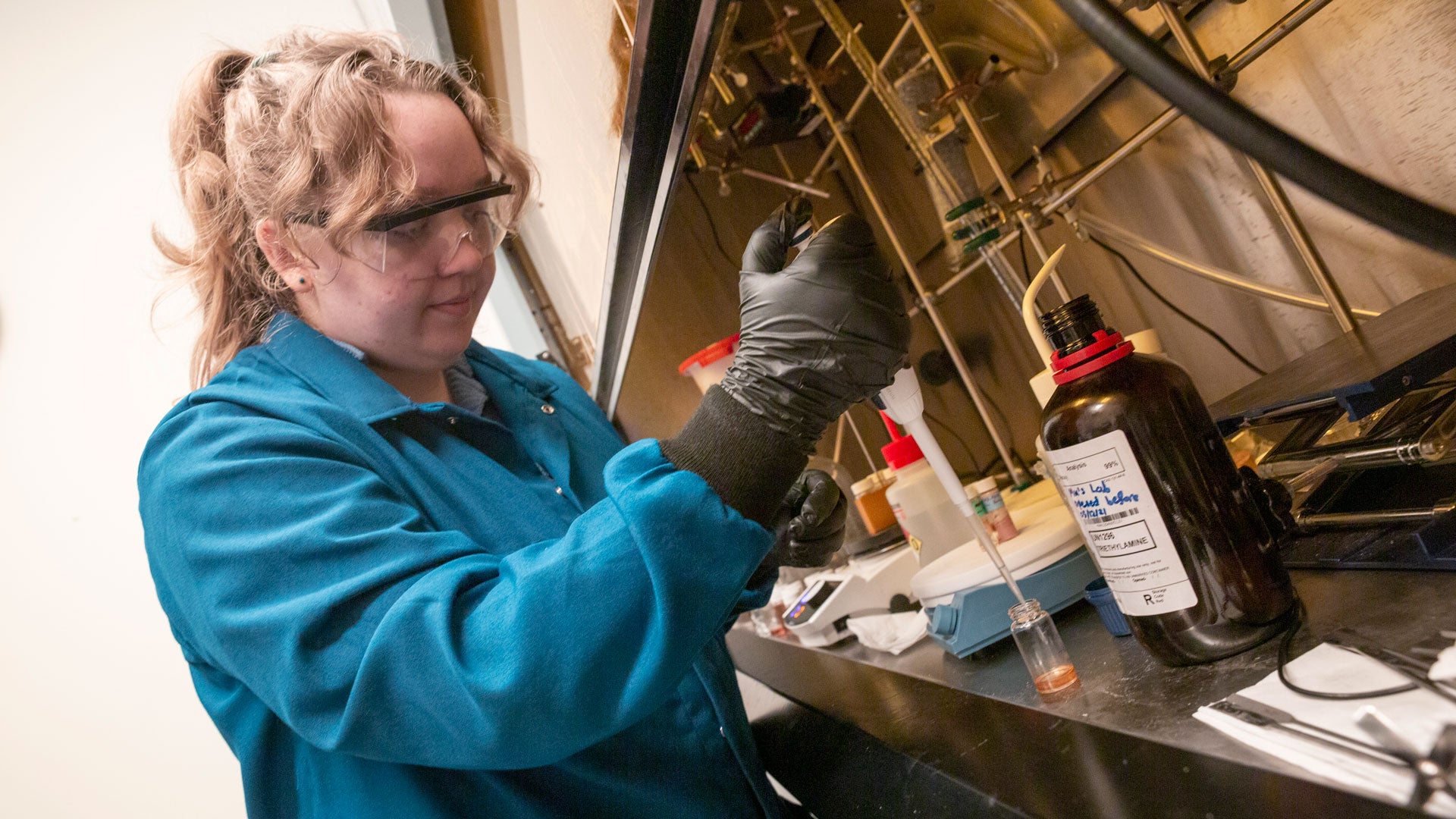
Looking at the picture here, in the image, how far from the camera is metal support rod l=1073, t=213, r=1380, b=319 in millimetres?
966

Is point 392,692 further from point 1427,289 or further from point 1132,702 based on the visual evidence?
point 1427,289

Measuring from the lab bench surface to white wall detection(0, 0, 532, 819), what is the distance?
2873 millimetres

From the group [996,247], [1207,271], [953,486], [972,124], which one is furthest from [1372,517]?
[972,124]

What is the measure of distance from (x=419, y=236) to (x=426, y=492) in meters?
0.31

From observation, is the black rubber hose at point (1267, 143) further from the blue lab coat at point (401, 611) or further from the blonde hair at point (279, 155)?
the blonde hair at point (279, 155)

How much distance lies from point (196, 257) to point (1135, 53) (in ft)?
3.96

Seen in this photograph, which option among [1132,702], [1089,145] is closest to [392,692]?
[1132,702]

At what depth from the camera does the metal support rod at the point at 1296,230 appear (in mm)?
875

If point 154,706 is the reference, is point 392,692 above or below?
below

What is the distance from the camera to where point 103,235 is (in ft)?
9.37

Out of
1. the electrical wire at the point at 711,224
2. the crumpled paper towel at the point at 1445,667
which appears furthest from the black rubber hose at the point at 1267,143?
the electrical wire at the point at 711,224

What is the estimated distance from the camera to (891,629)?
1.13 meters

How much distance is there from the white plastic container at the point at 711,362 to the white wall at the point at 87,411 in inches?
80.6

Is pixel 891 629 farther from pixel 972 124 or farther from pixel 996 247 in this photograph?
pixel 972 124
